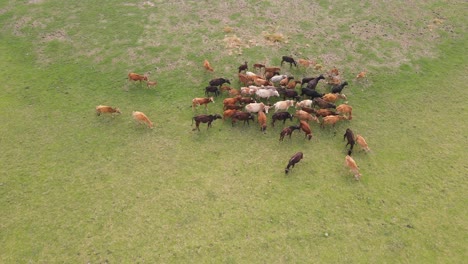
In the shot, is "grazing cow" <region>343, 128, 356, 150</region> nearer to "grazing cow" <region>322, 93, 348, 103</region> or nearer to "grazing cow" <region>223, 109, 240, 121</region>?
"grazing cow" <region>322, 93, 348, 103</region>

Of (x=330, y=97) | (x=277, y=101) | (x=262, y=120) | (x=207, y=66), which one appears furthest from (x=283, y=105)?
(x=207, y=66)

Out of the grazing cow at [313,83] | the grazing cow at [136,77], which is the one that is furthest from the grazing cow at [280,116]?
the grazing cow at [136,77]

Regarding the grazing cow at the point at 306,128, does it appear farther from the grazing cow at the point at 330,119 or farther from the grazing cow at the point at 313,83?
the grazing cow at the point at 313,83

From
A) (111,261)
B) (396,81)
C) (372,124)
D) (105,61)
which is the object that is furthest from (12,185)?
(396,81)

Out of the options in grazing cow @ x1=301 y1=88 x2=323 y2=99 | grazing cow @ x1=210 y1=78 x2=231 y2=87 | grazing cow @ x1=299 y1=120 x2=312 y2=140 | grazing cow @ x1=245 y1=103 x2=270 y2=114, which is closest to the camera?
grazing cow @ x1=299 y1=120 x2=312 y2=140

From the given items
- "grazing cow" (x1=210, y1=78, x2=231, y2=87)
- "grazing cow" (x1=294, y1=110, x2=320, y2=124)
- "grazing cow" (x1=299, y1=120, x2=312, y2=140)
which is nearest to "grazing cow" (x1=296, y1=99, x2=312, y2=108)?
"grazing cow" (x1=294, y1=110, x2=320, y2=124)

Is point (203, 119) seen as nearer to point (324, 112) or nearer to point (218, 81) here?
point (218, 81)

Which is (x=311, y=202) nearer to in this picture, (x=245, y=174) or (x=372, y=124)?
(x=245, y=174)
